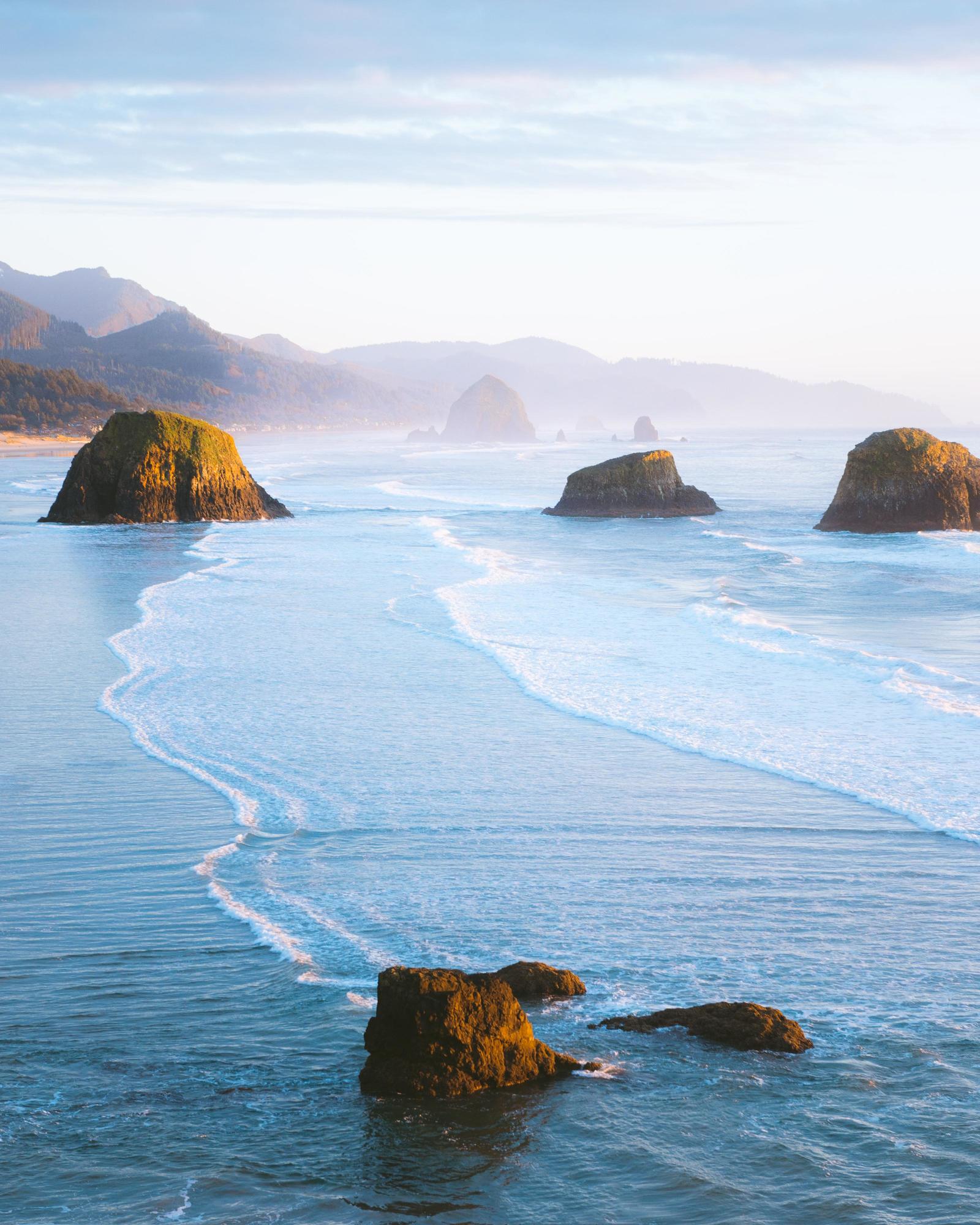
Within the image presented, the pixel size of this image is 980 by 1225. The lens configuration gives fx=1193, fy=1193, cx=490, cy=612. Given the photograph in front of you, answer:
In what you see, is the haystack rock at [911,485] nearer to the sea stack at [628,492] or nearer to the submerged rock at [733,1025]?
the sea stack at [628,492]

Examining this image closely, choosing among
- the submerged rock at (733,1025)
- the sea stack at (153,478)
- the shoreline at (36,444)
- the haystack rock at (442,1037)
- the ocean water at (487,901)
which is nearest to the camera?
the ocean water at (487,901)

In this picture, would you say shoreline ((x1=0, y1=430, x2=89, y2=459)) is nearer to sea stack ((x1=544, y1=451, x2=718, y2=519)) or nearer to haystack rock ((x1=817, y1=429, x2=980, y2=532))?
sea stack ((x1=544, y1=451, x2=718, y2=519))

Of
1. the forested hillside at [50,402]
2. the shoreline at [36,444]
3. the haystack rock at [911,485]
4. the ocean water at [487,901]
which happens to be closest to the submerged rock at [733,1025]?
the ocean water at [487,901]

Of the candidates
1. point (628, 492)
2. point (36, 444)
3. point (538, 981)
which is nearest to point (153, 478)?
point (628, 492)

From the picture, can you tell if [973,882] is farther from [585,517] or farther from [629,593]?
[585,517]

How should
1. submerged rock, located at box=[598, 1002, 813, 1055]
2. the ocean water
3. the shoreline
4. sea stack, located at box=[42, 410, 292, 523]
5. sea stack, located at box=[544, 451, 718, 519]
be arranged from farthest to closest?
1. the shoreline
2. sea stack, located at box=[544, 451, 718, 519]
3. sea stack, located at box=[42, 410, 292, 523]
4. submerged rock, located at box=[598, 1002, 813, 1055]
5. the ocean water

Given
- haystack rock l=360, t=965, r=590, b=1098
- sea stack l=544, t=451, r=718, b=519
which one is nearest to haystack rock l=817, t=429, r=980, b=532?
sea stack l=544, t=451, r=718, b=519
